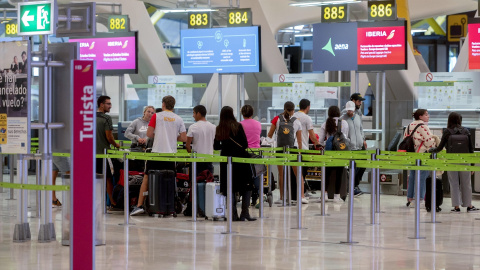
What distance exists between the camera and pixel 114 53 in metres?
20.2

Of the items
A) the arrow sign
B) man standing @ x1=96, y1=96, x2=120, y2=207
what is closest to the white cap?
man standing @ x1=96, y1=96, x2=120, y2=207

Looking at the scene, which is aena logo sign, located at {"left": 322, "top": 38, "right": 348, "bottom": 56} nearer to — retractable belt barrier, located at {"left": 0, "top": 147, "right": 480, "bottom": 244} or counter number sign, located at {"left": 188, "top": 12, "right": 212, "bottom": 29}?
retractable belt barrier, located at {"left": 0, "top": 147, "right": 480, "bottom": 244}

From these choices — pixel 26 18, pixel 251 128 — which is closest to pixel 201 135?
pixel 251 128

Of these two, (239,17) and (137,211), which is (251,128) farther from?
(239,17)

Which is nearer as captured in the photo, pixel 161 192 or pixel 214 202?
pixel 214 202

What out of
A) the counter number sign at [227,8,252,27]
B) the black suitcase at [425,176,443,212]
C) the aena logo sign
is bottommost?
the black suitcase at [425,176,443,212]

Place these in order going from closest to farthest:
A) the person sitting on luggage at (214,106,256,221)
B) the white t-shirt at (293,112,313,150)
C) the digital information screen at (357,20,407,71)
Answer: the person sitting on luggage at (214,106,256,221) < the white t-shirt at (293,112,313,150) < the digital information screen at (357,20,407,71)

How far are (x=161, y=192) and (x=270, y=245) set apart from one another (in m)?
3.10

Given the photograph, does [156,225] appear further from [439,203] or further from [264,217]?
[439,203]

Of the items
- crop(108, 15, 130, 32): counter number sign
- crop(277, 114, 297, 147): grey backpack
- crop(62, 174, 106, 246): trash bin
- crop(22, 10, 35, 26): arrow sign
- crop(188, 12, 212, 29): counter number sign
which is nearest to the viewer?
crop(22, 10, 35, 26): arrow sign

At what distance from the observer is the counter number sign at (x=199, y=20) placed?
772 inches

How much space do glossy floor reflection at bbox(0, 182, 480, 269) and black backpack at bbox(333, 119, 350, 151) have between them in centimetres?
197

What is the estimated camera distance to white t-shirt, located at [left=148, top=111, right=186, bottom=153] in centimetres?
1266

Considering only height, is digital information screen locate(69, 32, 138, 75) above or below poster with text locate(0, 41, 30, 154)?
above
